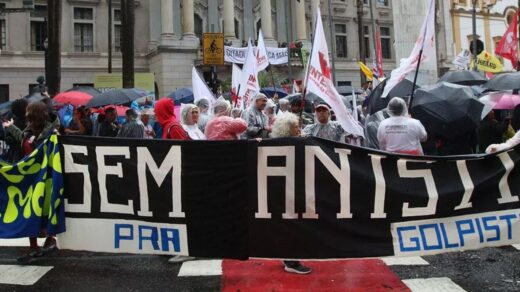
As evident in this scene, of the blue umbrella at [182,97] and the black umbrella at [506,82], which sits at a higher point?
the blue umbrella at [182,97]

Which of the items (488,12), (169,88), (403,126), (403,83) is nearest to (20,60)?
(169,88)

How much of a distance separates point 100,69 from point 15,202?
34568mm

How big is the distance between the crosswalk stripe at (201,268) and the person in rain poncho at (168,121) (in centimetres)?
152

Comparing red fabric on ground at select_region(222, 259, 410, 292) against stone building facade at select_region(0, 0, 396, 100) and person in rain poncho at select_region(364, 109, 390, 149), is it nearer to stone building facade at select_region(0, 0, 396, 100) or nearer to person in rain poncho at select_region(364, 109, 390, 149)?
person in rain poncho at select_region(364, 109, 390, 149)

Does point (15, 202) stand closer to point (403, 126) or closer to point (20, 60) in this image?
point (403, 126)

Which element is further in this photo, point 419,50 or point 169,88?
point 169,88

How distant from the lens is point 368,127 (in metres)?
7.97

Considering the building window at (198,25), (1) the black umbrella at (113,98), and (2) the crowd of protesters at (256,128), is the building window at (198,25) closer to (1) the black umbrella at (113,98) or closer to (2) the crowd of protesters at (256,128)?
(1) the black umbrella at (113,98)

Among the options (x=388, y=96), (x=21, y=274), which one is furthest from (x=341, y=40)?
(x=21, y=274)

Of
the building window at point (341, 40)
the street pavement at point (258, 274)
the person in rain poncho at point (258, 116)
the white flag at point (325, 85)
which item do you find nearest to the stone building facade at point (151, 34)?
the building window at point (341, 40)

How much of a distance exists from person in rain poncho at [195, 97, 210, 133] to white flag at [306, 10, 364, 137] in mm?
2436

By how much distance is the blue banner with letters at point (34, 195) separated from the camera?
5.21m

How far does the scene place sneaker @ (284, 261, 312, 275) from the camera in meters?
5.25

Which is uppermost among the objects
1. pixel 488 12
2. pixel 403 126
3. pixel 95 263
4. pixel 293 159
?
pixel 488 12
